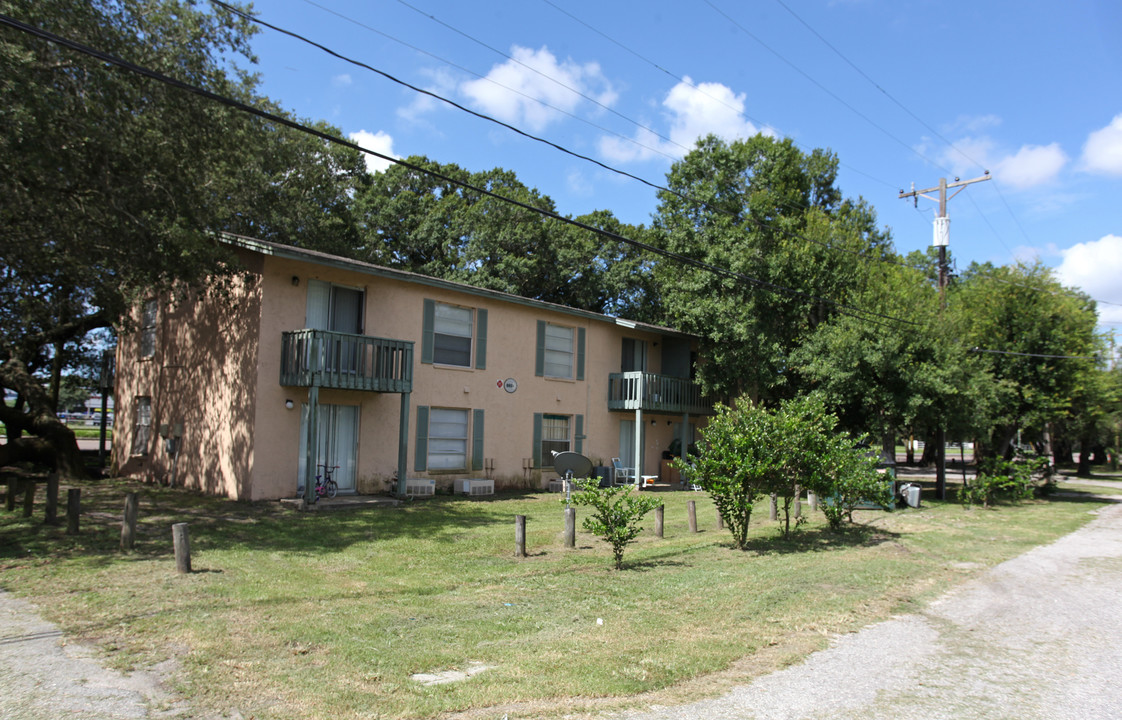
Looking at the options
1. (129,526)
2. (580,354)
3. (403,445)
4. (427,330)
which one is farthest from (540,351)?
(129,526)

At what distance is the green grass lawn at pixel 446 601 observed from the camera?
5406mm

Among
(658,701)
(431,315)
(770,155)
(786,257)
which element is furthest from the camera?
(770,155)

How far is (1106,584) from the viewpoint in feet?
33.5

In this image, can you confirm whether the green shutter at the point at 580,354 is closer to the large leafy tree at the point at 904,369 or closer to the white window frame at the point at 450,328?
the white window frame at the point at 450,328

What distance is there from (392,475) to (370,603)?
10.0 m

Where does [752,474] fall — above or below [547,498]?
above

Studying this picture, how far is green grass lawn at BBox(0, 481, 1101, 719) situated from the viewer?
5406mm

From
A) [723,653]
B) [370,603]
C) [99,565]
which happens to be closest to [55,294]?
[99,565]

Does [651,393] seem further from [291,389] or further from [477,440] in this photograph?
[291,389]

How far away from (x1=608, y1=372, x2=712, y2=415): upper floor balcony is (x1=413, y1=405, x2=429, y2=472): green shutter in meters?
6.92

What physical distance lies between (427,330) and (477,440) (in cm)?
325

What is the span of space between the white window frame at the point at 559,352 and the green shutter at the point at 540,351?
0.32 feet

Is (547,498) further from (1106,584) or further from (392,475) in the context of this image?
(1106,584)

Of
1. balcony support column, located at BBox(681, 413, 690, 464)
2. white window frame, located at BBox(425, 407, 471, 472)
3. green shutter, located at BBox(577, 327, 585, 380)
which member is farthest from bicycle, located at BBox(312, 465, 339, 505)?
balcony support column, located at BBox(681, 413, 690, 464)
